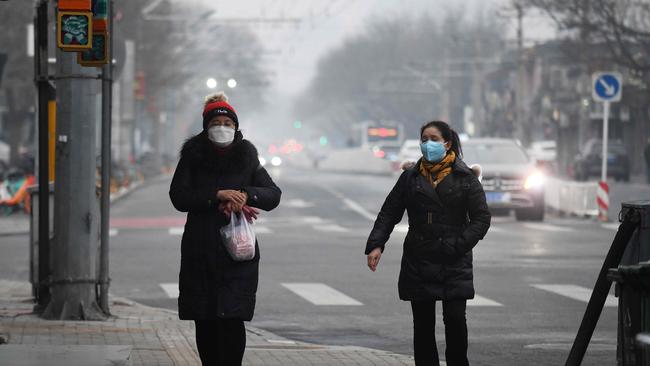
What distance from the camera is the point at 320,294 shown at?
700 inches

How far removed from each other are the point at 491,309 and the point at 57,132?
15.3 feet

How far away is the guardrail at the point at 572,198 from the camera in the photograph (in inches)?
1437

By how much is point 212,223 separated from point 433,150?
1.38m

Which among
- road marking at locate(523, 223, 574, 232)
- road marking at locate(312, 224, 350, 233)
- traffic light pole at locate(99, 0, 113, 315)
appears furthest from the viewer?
road marking at locate(312, 224, 350, 233)

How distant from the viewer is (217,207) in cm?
845

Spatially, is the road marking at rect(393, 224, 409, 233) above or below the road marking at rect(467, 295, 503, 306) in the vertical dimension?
below

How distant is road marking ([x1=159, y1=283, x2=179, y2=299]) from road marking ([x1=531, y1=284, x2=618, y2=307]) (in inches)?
155

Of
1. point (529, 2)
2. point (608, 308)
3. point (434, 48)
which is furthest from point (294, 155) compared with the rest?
point (608, 308)

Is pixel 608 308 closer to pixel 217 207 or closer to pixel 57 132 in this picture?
pixel 57 132

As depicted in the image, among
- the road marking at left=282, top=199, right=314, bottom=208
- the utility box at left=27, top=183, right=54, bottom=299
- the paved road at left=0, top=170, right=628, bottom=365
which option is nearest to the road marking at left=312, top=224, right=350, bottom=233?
the paved road at left=0, top=170, right=628, bottom=365

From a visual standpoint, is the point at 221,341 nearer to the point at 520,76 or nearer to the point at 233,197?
the point at 233,197

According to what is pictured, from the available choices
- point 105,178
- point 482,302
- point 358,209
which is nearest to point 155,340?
point 105,178

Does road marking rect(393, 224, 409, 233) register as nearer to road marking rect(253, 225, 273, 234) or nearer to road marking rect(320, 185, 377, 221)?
road marking rect(253, 225, 273, 234)

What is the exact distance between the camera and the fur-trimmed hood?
847 cm
